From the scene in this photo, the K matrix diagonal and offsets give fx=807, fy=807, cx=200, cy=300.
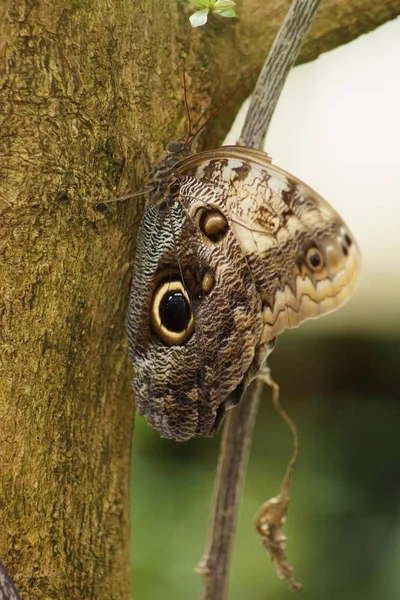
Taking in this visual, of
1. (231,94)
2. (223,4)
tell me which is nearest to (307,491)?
(231,94)

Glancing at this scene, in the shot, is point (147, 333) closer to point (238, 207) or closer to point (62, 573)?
point (238, 207)

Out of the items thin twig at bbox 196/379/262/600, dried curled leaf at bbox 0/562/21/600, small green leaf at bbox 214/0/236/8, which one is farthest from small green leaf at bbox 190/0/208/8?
dried curled leaf at bbox 0/562/21/600

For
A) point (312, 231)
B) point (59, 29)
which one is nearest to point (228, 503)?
point (312, 231)

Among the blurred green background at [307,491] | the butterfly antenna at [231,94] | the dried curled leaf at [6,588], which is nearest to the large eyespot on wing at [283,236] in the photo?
the butterfly antenna at [231,94]

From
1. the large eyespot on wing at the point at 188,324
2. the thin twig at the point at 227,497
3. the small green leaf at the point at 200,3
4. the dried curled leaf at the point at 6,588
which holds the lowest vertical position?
the dried curled leaf at the point at 6,588

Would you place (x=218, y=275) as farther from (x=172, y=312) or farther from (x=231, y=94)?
(x=231, y=94)

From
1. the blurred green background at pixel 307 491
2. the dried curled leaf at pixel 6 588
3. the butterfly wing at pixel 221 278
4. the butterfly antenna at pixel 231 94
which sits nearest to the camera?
the dried curled leaf at pixel 6 588

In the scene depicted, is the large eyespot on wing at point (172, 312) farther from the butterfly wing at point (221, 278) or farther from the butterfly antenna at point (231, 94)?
the butterfly antenna at point (231, 94)
